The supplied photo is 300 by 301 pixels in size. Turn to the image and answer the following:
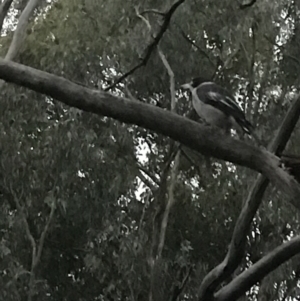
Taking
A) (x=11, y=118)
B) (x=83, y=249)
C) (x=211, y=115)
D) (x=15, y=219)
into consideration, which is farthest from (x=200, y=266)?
(x=211, y=115)

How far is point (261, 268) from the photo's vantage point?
328cm

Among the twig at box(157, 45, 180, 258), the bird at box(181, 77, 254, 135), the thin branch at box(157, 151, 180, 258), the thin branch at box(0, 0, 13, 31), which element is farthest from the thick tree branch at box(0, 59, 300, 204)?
the thin branch at box(157, 151, 180, 258)

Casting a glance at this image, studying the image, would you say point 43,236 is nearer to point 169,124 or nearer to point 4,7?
point 4,7

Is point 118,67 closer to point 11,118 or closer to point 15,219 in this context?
point 11,118

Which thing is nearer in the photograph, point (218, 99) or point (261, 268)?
point (261, 268)

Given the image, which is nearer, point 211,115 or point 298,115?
point 298,115

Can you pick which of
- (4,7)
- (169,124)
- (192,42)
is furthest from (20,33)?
(169,124)

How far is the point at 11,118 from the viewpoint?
5906 mm

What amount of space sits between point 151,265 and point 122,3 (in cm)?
201

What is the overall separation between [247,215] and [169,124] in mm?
616

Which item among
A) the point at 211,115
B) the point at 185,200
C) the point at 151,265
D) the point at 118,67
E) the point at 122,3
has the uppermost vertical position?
the point at 122,3

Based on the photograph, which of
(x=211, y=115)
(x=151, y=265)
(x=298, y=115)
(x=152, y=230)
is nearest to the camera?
(x=298, y=115)

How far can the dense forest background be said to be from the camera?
561 centimetres

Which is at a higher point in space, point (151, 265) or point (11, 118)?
point (11, 118)
